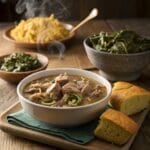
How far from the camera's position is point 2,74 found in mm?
1341

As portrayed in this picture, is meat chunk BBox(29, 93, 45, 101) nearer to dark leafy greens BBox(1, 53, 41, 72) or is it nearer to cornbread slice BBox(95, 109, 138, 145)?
cornbread slice BBox(95, 109, 138, 145)

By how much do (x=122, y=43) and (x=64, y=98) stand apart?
428 millimetres

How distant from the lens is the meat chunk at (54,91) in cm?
103

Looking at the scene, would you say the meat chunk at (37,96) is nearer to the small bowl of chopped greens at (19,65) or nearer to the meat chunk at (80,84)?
the meat chunk at (80,84)

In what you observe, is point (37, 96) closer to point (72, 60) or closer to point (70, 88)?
point (70, 88)

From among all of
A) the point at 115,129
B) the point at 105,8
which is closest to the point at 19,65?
the point at 115,129

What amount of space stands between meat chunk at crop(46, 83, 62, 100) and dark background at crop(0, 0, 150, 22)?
2197 mm

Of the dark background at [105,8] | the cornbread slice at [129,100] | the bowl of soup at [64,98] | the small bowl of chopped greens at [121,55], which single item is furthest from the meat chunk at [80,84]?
the dark background at [105,8]

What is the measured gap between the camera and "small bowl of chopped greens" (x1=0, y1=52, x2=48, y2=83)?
4.37ft

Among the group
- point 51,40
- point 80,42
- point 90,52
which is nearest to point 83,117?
point 90,52

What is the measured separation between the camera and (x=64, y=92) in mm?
1047

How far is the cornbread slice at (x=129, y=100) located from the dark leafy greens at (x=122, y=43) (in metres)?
0.24

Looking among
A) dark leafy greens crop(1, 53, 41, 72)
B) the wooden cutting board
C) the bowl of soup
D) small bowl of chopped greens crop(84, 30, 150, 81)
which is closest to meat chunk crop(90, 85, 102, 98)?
the bowl of soup

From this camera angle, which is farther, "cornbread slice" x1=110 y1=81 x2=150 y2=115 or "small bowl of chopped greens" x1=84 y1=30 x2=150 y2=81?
"small bowl of chopped greens" x1=84 y1=30 x2=150 y2=81
